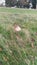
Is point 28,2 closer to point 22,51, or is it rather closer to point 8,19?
point 8,19

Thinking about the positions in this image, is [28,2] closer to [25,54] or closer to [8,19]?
[8,19]

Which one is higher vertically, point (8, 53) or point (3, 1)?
point (8, 53)

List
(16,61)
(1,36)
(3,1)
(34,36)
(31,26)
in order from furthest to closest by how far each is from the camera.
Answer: (3,1)
(31,26)
(34,36)
(1,36)
(16,61)

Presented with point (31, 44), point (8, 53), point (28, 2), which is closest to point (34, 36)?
point (31, 44)

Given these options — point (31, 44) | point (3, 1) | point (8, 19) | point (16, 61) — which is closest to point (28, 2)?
point (3, 1)

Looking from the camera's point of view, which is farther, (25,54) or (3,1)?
(3,1)

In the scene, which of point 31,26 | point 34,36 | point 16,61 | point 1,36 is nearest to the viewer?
point 16,61
